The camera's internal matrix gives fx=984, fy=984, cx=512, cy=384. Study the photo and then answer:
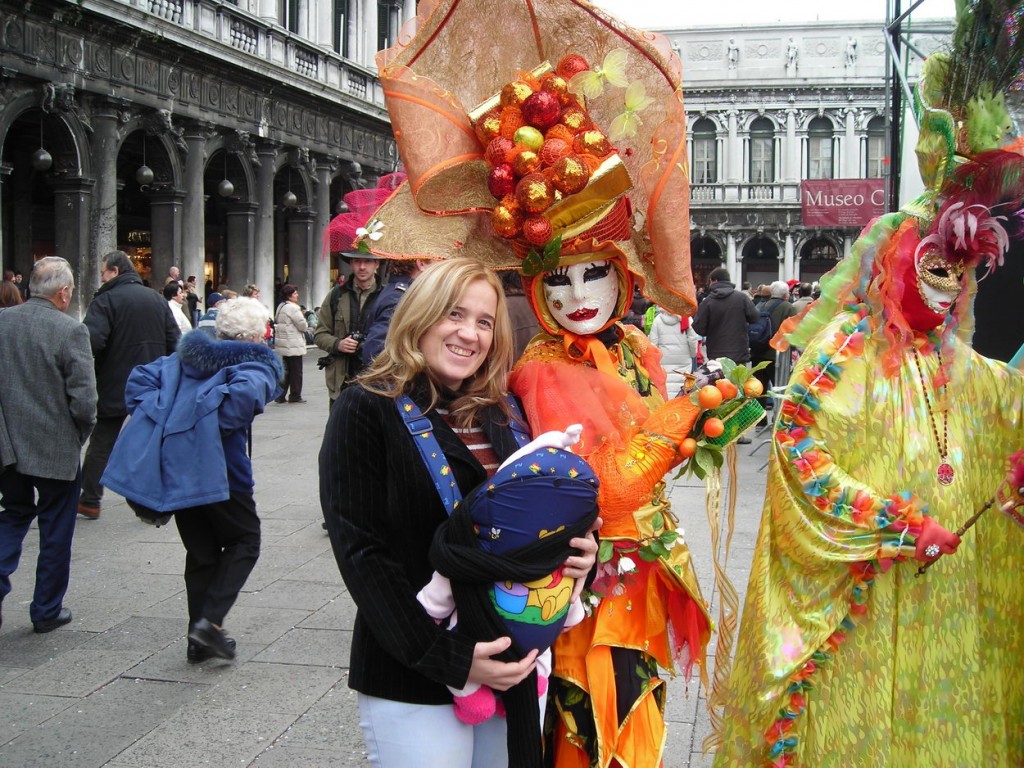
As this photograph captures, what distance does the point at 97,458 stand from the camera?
23.3 ft

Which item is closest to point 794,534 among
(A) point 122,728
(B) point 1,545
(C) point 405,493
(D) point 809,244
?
(C) point 405,493

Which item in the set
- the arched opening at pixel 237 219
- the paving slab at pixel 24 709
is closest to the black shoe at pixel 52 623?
the paving slab at pixel 24 709

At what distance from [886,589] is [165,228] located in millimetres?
17481

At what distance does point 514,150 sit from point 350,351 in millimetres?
4053

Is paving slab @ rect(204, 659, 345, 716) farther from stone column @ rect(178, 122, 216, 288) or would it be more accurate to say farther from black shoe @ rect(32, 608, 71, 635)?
stone column @ rect(178, 122, 216, 288)

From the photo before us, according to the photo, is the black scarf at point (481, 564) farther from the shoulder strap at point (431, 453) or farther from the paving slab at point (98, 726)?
the paving slab at point (98, 726)

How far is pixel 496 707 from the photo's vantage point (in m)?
2.12

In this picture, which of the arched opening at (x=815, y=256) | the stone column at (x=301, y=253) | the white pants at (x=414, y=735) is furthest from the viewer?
the arched opening at (x=815, y=256)

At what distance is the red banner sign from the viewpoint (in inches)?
615

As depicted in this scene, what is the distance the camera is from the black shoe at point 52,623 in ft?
15.6

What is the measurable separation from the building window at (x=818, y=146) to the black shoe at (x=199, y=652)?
131 ft

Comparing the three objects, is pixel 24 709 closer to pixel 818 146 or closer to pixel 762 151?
pixel 762 151

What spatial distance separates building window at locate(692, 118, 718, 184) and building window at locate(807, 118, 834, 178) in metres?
3.82

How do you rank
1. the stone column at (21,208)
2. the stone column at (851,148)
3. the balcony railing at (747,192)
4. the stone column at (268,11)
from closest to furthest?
1. the stone column at (21,208)
2. the stone column at (268,11)
3. the stone column at (851,148)
4. the balcony railing at (747,192)
